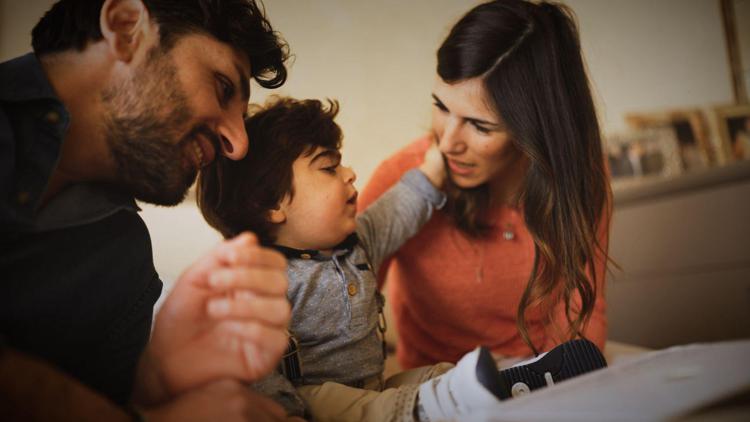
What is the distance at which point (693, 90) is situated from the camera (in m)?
1.82

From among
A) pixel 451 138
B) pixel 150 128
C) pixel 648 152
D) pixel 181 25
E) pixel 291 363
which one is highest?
pixel 181 25

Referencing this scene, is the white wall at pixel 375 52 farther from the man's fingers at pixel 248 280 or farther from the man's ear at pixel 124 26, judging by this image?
the man's fingers at pixel 248 280

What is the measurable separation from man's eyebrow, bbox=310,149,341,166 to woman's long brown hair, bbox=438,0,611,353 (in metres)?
0.27

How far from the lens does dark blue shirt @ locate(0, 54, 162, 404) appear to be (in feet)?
1.61

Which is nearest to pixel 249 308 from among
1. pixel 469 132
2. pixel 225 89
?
pixel 225 89

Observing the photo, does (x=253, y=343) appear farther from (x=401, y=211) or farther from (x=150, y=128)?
(x=401, y=211)

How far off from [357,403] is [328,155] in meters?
0.38

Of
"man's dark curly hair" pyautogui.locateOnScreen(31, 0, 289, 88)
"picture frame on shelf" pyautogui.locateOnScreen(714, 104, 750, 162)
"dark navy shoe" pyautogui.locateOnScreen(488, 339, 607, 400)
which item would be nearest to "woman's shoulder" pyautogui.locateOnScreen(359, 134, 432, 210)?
"man's dark curly hair" pyautogui.locateOnScreen(31, 0, 289, 88)

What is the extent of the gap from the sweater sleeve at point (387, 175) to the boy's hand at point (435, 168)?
8 cm

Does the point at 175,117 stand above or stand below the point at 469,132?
above

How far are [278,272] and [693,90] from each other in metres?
1.98

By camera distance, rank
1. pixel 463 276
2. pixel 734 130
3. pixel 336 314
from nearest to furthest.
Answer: pixel 336 314 → pixel 463 276 → pixel 734 130

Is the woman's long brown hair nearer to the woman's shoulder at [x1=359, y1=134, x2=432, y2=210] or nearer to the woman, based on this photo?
the woman

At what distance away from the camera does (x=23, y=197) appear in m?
0.50
